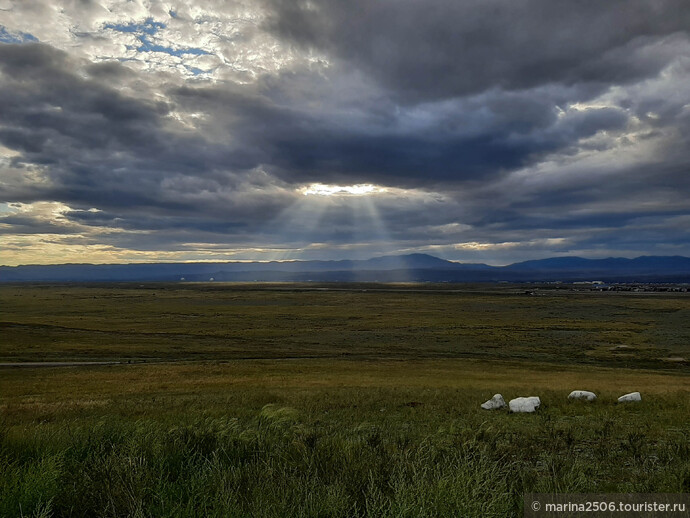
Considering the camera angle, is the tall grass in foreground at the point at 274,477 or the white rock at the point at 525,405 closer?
the tall grass in foreground at the point at 274,477

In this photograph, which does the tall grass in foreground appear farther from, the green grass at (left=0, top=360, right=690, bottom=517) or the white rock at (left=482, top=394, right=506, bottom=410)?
the white rock at (left=482, top=394, right=506, bottom=410)

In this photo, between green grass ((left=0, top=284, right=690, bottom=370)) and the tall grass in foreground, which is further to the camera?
green grass ((left=0, top=284, right=690, bottom=370))

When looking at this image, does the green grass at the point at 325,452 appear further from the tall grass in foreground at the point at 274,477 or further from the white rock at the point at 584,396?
the white rock at the point at 584,396

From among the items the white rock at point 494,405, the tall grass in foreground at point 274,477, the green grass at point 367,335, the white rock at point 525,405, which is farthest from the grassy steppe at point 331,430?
the green grass at point 367,335

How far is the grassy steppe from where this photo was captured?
574cm

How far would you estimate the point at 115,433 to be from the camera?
954 cm

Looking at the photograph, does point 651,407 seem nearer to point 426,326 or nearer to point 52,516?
point 52,516

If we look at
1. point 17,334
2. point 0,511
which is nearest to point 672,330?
point 0,511

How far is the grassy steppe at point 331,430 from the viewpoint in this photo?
574 cm

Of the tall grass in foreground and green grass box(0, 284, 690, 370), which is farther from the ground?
the tall grass in foreground

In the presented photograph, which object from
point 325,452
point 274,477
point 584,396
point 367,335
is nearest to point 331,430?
point 325,452

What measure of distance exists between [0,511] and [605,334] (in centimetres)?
8840

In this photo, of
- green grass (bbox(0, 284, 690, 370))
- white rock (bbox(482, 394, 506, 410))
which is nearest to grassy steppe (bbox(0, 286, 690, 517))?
white rock (bbox(482, 394, 506, 410))

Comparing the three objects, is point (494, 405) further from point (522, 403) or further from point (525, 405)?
point (525, 405)
